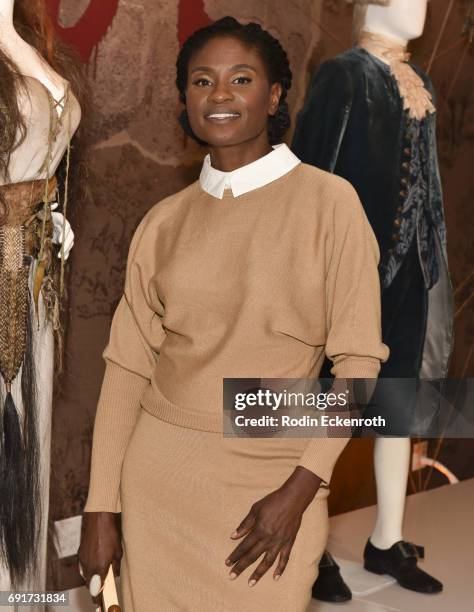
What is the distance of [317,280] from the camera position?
1.89 m

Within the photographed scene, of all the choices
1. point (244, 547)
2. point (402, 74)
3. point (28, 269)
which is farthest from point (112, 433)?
point (402, 74)

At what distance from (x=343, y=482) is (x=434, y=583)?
100 cm

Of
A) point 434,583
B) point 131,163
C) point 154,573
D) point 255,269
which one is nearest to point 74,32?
point 131,163

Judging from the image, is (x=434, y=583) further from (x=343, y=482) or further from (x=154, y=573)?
(x=154, y=573)

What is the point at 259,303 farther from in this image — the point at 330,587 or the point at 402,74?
the point at 330,587

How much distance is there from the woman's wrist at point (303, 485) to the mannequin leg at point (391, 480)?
168cm

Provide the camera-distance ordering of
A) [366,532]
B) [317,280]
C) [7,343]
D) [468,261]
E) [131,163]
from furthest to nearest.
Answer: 1. [468,261]
2. [366,532]
3. [131,163]
4. [7,343]
5. [317,280]

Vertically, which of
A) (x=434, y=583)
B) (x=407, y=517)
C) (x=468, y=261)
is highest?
(x=468, y=261)

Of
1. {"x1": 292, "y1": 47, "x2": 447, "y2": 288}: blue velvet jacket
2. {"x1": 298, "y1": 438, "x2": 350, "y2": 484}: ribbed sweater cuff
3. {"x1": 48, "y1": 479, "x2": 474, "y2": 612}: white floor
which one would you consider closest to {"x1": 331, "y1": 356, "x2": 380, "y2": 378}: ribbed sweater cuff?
{"x1": 298, "y1": 438, "x2": 350, "y2": 484}: ribbed sweater cuff

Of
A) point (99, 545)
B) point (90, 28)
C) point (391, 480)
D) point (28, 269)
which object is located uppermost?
point (90, 28)

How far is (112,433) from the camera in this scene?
2.04 metres

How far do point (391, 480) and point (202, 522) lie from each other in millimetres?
1687

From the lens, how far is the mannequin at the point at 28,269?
2.30 meters

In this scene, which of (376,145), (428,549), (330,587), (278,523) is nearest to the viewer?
(278,523)
